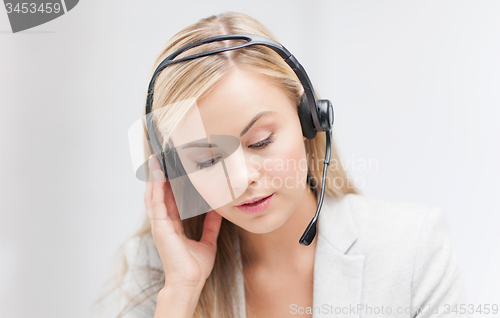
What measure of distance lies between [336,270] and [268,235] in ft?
0.63

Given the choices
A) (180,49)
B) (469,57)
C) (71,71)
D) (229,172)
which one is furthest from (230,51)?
(469,57)

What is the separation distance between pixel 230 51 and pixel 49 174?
47 cm

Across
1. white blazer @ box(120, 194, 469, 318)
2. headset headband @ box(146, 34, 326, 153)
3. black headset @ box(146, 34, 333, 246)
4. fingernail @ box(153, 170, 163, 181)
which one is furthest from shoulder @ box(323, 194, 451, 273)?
fingernail @ box(153, 170, 163, 181)

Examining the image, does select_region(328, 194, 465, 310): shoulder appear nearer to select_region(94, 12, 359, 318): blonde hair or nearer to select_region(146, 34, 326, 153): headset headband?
select_region(94, 12, 359, 318): blonde hair

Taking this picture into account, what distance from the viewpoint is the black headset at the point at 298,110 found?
73cm

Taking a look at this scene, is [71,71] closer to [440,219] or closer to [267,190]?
[267,190]

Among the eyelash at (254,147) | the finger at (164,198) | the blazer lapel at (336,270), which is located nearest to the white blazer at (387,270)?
the blazer lapel at (336,270)

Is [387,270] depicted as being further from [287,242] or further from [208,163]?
[208,163]

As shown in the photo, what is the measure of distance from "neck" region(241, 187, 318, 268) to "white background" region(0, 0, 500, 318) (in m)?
0.37

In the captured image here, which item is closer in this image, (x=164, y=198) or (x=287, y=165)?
(x=287, y=165)

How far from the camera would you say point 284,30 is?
1.71 meters

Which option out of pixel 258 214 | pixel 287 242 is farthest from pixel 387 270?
pixel 258 214

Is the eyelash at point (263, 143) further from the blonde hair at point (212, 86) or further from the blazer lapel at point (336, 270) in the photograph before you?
the blazer lapel at point (336, 270)

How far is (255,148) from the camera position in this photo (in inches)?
29.1
